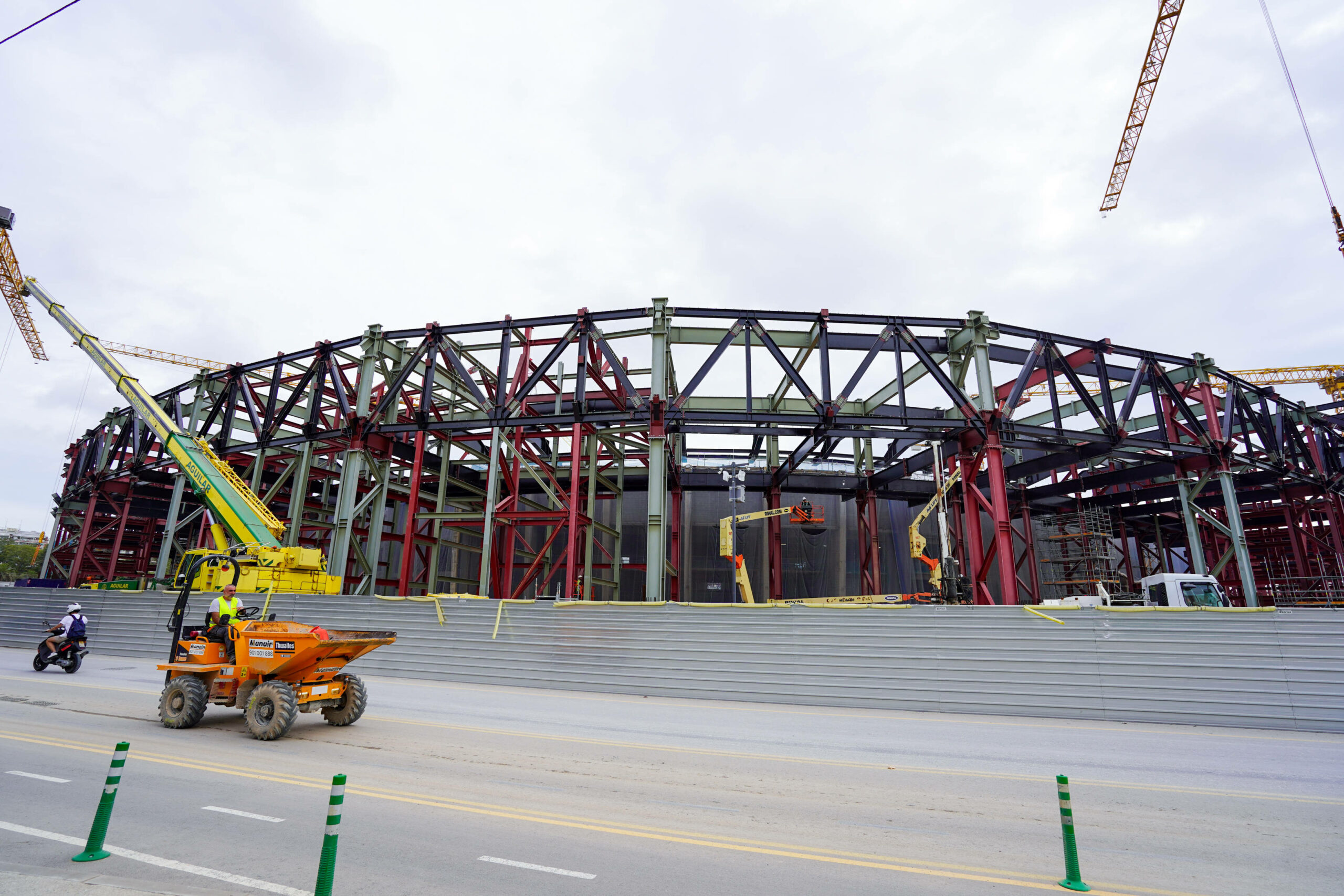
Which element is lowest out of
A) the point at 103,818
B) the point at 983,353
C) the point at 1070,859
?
the point at 1070,859

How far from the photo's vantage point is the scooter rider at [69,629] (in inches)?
627

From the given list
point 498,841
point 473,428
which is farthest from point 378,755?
point 473,428

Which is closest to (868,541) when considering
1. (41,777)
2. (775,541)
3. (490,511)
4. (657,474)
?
(775,541)

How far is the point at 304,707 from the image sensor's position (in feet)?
31.8

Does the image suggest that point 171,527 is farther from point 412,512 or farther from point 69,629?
point 69,629

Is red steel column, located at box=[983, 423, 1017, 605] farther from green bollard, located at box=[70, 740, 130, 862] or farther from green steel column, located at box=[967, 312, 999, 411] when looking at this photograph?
green bollard, located at box=[70, 740, 130, 862]

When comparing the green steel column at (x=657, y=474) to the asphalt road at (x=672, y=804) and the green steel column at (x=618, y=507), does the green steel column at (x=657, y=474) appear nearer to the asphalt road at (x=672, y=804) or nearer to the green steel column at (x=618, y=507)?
the asphalt road at (x=672, y=804)

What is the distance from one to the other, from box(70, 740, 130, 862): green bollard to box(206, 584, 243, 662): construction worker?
554 centimetres

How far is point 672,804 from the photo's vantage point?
6691 mm

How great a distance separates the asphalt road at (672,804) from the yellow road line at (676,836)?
0.03m

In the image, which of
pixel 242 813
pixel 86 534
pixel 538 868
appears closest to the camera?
pixel 538 868

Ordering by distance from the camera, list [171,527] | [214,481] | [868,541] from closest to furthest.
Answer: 1. [214,481]
2. [171,527]
3. [868,541]

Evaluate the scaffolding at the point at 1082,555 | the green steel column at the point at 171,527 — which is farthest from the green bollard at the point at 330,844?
the scaffolding at the point at 1082,555

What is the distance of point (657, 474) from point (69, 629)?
52.6 ft
